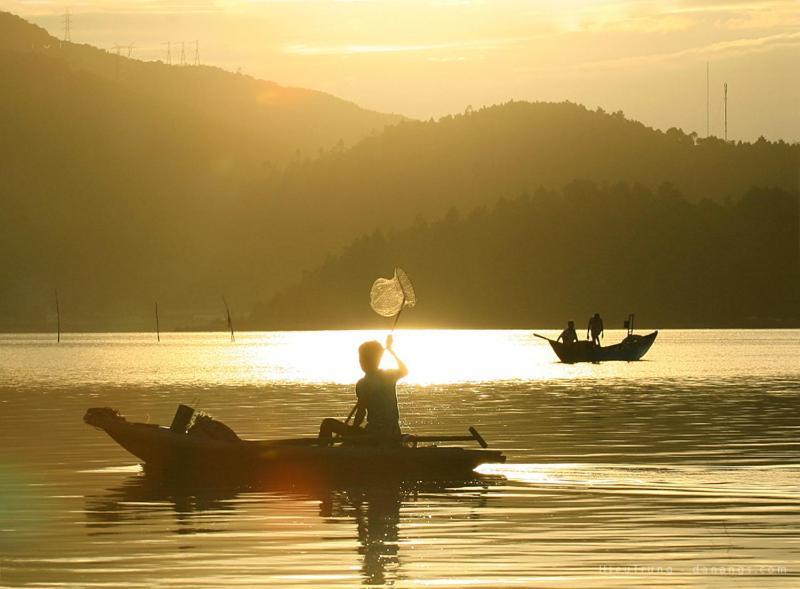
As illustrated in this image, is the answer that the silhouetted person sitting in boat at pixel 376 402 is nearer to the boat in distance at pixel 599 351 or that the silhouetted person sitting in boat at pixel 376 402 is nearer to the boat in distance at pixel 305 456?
the boat in distance at pixel 305 456

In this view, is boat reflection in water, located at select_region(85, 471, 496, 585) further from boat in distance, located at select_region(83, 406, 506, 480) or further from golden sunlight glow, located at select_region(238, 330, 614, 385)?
golden sunlight glow, located at select_region(238, 330, 614, 385)

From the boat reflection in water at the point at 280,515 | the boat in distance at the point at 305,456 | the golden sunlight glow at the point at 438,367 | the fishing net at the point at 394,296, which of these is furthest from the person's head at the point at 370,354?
the golden sunlight glow at the point at 438,367

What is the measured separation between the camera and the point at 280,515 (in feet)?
78.6

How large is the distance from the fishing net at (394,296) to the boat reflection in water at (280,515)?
3.91 meters

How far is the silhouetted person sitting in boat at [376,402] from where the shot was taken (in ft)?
86.5

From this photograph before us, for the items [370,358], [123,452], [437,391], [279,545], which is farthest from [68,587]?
[437,391]

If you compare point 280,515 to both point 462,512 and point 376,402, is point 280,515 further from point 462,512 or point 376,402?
point 376,402

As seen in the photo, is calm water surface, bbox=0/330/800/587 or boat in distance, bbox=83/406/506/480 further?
boat in distance, bbox=83/406/506/480

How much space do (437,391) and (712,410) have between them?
18.2 m

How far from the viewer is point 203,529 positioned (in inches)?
886

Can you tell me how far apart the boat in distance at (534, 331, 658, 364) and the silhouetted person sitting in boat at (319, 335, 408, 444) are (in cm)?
6406

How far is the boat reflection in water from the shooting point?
1937cm

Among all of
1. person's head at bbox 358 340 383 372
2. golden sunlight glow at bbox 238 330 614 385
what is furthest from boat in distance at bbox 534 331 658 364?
person's head at bbox 358 340 383 372

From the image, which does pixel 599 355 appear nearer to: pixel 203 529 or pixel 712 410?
pixel 712 410
